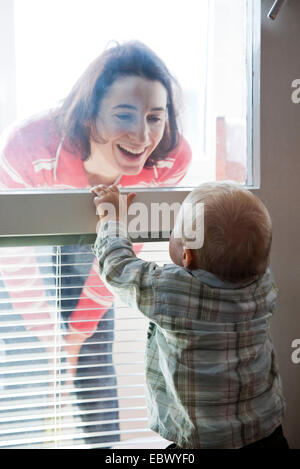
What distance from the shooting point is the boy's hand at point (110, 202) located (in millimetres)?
808

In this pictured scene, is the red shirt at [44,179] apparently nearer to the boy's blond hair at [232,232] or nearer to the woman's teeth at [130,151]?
the woman's teeth at [130,151]

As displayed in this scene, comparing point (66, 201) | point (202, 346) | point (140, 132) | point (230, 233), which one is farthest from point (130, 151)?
point (202, 346)

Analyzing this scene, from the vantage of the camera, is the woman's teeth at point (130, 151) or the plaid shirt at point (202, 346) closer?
the plaid shirt at point (202, 346)

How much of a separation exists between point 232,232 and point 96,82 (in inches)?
14.5

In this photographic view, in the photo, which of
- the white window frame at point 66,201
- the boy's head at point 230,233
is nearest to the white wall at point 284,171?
the white window frame at point 66,201

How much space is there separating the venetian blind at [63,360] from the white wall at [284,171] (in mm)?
225

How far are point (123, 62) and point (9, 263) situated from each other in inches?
16.4

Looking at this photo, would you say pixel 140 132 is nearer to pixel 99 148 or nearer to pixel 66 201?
pixel 99 148

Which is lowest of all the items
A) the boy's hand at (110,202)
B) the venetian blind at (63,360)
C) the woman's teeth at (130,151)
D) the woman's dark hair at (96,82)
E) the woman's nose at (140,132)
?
the venetian blind at (63,360)

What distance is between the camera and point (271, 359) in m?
0.82

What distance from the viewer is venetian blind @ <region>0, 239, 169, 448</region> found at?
2.79ft

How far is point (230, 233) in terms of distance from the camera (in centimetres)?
70
